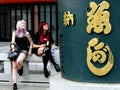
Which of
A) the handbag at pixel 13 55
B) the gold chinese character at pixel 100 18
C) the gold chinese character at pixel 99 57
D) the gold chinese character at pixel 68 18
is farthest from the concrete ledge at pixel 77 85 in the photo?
the handbag at pixel 13 55

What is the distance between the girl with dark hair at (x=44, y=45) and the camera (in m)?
10.7

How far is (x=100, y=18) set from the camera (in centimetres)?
752

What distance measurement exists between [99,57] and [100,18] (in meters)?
0.62

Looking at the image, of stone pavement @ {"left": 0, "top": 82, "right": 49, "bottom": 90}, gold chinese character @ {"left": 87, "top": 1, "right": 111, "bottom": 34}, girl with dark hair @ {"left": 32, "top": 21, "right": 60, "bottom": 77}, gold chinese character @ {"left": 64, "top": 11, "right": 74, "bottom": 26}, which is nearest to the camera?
gold chinese character @ {"left": 87, "top": 1, "right": 111, "bottom": 34}

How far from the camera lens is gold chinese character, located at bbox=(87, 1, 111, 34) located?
749cm

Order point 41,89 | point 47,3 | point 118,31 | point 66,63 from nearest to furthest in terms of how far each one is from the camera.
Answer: point 118,31, point 66,63, point 41,89, point 47,3

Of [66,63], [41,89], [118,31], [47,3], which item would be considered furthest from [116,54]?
[47,3]

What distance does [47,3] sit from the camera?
22.3 m

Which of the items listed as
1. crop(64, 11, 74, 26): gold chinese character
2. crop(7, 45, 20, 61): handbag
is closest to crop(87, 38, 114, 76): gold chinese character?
crop(64, 11, 74, 26): gold chinese character

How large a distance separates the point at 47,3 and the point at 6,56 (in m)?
11.5

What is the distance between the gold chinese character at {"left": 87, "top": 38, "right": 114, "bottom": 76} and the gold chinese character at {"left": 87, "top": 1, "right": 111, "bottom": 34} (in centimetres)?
19

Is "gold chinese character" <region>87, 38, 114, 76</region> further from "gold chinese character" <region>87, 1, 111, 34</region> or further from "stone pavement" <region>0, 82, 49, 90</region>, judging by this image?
"stone pavement" <region>0, 82, 49, 90</region>

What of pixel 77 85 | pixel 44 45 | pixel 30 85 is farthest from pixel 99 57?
pixel 30 85

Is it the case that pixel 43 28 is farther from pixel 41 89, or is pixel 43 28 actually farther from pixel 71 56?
pixel 71 56
